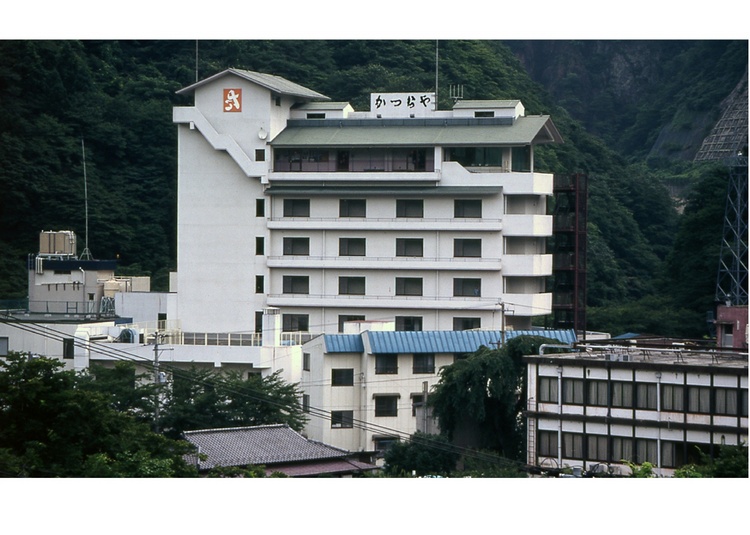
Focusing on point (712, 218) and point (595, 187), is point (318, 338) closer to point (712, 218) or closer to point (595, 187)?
point (712, 218)

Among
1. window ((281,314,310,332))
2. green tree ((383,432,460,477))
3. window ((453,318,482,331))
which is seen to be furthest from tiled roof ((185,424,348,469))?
window ((281,314,310,332))

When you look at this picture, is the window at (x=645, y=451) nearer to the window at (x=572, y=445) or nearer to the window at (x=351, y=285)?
the window at (x=572, y=445)

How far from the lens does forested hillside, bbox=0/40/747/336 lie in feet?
168

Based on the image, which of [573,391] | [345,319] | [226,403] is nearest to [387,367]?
[226,403]

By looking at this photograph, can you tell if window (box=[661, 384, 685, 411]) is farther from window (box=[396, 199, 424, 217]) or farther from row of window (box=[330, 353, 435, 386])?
window (box=[396, 199, 424, 217])

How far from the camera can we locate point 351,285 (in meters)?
43.8

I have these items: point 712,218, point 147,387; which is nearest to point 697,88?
point 712,218

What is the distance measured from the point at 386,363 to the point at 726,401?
1235 cm

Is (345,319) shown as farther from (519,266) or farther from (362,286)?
(519,266)

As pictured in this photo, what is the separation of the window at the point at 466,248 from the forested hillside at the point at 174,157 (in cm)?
676

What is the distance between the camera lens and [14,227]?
172 ft

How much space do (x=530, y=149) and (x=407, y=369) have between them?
9.37m

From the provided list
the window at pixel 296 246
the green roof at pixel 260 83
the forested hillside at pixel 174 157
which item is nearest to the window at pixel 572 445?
the window at pixel 296 246

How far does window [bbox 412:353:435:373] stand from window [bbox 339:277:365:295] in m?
6.24
